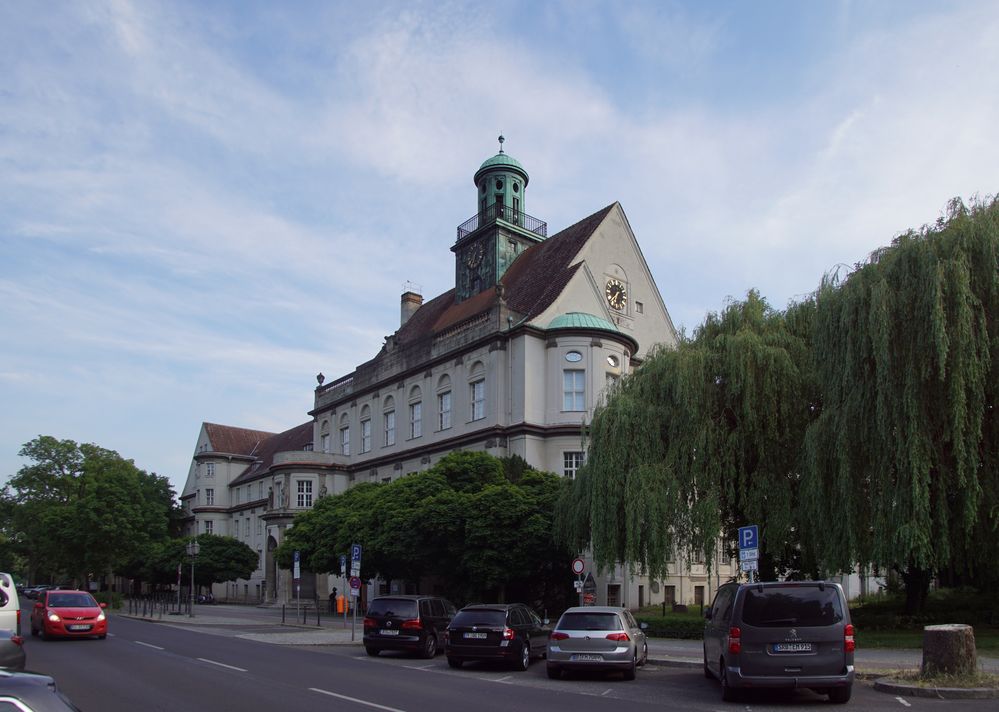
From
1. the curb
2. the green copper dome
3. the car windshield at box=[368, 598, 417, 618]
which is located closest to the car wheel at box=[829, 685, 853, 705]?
the curb

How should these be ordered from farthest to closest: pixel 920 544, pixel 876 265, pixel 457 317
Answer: pixel 457 317, pixel 876 265, pixel 920 544

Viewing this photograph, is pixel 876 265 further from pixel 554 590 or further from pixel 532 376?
pixel 532 376

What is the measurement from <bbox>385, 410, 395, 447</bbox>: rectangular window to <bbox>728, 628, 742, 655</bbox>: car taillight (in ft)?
145

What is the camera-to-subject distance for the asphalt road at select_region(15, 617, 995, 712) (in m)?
13.0

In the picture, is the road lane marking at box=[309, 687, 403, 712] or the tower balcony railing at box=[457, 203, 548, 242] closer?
the road lane marking at box=[309, 687, 403, 712]

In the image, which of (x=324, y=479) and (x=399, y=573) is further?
(x=324, y=479)

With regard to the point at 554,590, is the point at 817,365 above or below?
above

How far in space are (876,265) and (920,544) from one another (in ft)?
22.6

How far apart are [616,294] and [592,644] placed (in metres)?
35.7

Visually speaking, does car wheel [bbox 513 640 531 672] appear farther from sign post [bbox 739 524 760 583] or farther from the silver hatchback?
sign post [bbox 739 524 760 583]

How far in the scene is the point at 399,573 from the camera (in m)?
40.4

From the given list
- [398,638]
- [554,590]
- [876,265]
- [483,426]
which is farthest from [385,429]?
[876,265]

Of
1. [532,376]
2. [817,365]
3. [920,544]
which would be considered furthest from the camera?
[532,376]

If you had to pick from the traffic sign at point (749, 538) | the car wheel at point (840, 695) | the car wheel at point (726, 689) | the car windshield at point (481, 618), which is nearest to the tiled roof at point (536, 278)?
the car windshield at point (481, 618)
